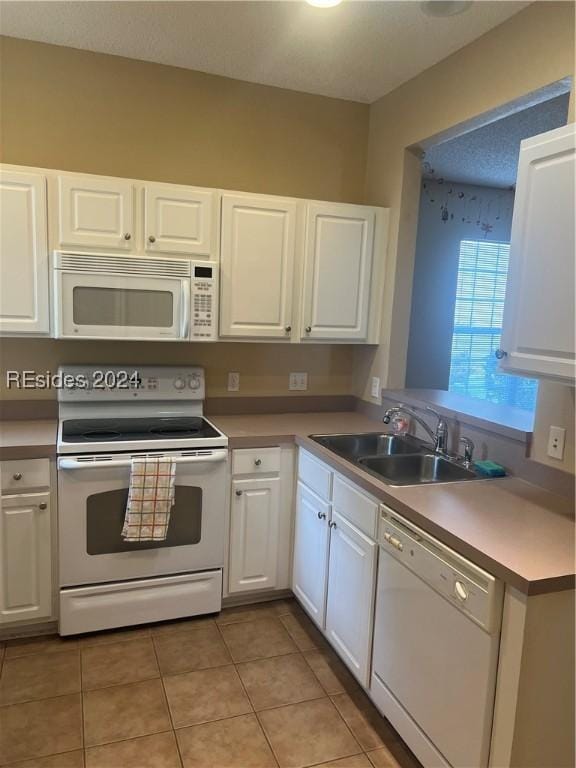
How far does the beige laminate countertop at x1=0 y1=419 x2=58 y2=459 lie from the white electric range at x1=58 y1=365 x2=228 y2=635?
52mm

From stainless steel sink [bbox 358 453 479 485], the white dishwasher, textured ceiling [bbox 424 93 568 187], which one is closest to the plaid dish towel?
stainless steel sink [bbox 358 453 479 485]

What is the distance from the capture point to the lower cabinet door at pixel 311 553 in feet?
8.08

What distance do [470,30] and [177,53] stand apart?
1311 millimetres

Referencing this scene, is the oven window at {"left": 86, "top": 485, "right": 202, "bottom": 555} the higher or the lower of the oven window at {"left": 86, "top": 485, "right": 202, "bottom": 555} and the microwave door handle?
the lower

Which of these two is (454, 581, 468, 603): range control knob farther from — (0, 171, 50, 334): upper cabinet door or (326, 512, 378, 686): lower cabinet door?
(0, 171, 50, 334): upper cabinet door

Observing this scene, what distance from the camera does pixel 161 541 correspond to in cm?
253

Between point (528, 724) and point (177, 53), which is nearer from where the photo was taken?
point (528, 724)

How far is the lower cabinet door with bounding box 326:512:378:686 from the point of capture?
6.81ft

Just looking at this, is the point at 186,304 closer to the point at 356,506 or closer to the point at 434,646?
the point at 356,506

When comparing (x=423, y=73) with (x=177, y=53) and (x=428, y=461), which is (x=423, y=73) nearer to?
(x=177, y=53)

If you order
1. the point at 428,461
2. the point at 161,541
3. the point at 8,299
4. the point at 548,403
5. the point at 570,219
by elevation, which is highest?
the point at 570,219

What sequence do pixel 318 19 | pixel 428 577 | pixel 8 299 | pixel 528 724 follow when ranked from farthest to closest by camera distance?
pixel 8 299 → pixel 318 19 → pixel 428 577 → pixel 528 724

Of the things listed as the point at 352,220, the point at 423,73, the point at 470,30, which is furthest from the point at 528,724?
the point at 423,73

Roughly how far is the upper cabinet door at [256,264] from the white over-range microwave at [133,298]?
108 millimetres
